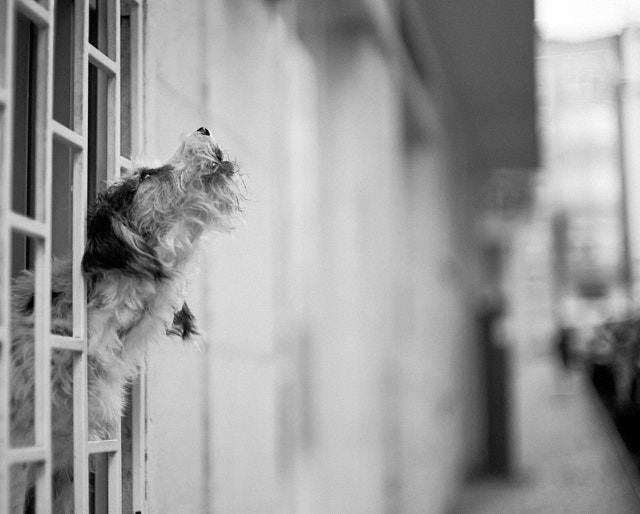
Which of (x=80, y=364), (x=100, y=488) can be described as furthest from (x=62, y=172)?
(x=100, y=488)

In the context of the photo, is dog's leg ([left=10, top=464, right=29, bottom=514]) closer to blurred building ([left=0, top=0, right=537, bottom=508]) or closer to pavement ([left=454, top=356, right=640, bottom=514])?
blurred building ([left=0, top=0, right=537, bottom=508])

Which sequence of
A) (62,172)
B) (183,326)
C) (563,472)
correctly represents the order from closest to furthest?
1. (183,326)
2. (62,172)
3. (563,472)

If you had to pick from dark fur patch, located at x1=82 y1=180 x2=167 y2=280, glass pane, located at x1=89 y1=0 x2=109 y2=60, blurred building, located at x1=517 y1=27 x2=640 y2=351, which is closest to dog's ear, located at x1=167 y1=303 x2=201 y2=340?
dark fur patch, located at x1=82 y1=180 x2=167 y2=280

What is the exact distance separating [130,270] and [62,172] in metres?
0.63

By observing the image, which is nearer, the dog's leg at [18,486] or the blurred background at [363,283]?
the dog's leg at [18,486]

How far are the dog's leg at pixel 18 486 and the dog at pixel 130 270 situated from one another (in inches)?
6.4

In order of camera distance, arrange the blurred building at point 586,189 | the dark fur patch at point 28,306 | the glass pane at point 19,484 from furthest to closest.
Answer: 1. the blurred building at point 586,189
2. the dark fur patch at point 28,306
3. the glass pane at point 19,484

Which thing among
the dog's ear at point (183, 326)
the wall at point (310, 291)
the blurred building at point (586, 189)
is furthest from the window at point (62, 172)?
the blurred building at point (586, 189)

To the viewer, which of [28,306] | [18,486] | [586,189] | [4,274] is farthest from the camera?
[586,189]

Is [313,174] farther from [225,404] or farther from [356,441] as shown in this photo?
[225,404]

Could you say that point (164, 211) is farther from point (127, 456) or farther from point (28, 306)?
point (127, 456)

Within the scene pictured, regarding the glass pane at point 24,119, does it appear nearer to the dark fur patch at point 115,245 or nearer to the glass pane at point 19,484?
the dark fur patch at point 115,245

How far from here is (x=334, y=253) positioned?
235 inches

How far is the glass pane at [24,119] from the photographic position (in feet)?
7.18
